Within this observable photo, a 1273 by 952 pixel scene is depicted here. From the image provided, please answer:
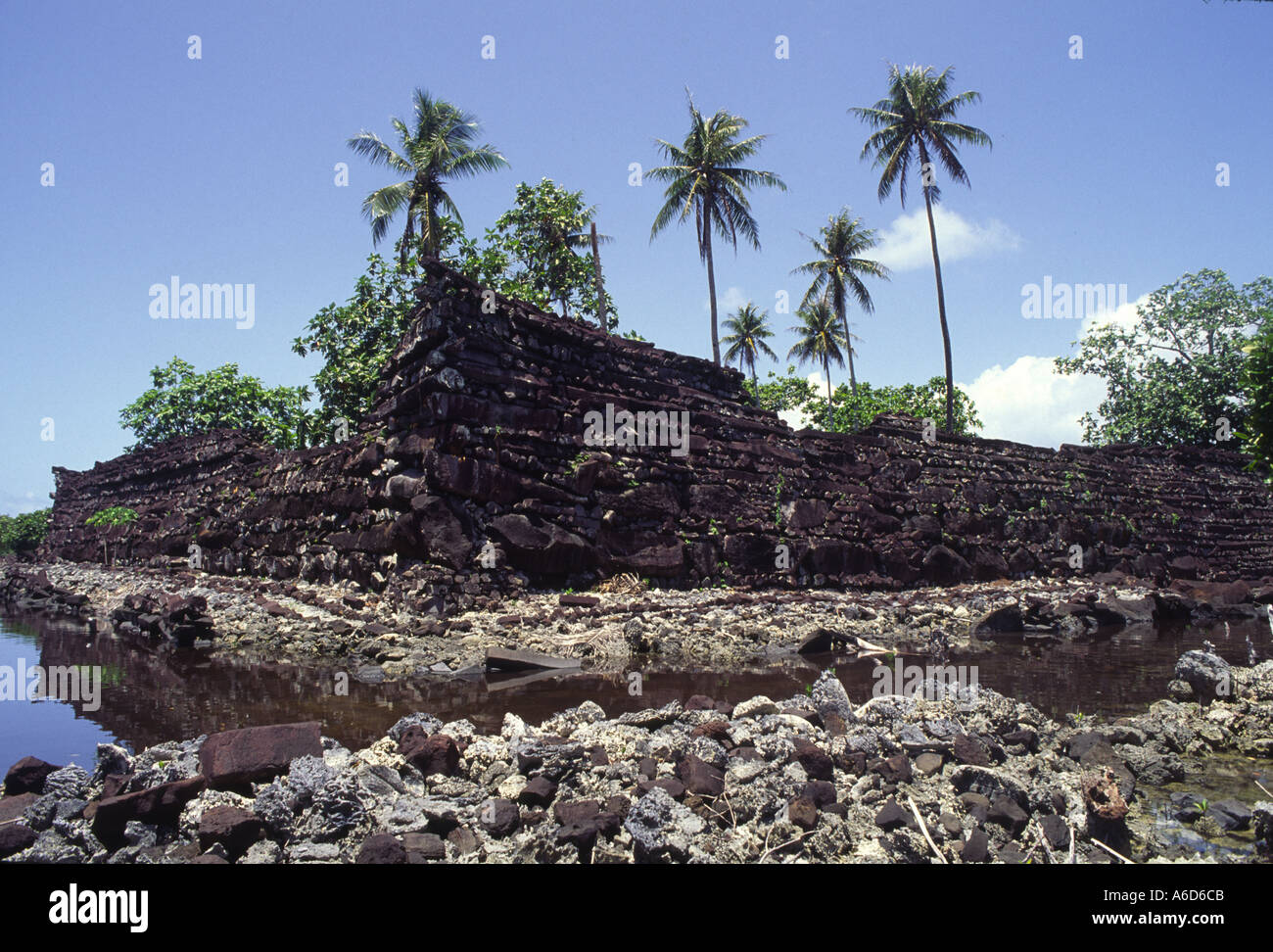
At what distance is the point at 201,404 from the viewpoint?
110ft

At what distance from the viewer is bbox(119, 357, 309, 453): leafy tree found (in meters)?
33.3

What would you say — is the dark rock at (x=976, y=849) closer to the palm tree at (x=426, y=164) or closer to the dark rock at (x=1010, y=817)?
the dark rock at (x=1010, y=817)

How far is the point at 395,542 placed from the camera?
9523 millimetres

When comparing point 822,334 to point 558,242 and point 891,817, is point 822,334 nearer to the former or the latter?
point 558,242

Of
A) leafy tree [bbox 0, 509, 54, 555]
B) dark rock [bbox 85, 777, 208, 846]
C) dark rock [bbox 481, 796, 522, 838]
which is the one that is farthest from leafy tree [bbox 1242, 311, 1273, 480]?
leafy tree [bbox 0, 509, 54, 555]

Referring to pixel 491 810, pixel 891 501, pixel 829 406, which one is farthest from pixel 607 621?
pixel 829 406

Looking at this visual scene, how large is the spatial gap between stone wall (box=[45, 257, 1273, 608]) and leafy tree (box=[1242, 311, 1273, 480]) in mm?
7262

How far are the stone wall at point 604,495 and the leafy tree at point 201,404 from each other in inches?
541

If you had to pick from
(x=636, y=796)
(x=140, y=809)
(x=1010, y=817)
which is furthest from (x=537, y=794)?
(x=1010, y=817)

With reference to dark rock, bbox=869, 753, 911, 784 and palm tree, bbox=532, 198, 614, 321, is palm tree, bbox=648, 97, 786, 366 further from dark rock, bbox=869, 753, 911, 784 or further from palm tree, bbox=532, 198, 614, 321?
dark rock, bbox=869, 753, 911, 784

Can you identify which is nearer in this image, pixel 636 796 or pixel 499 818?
pixel 499 818

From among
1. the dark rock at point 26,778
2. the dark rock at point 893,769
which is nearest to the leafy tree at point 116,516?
the dark rock at point 26,778

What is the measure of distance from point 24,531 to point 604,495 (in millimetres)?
40660

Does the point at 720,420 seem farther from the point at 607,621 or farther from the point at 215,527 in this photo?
the point at 215,527
